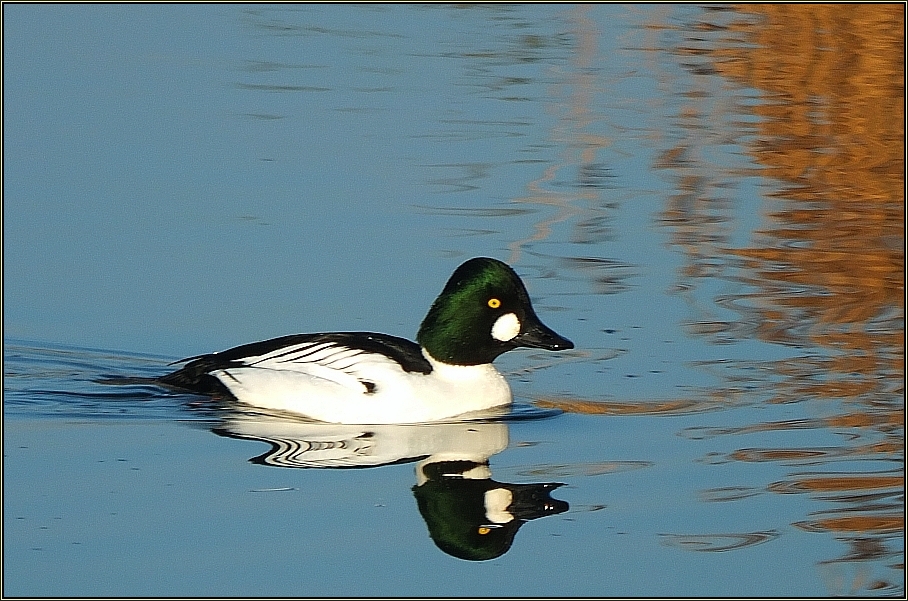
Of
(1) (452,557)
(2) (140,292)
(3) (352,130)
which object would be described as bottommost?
(1) (452,557)

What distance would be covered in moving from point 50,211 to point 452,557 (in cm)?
571

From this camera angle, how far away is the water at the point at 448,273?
6484mm

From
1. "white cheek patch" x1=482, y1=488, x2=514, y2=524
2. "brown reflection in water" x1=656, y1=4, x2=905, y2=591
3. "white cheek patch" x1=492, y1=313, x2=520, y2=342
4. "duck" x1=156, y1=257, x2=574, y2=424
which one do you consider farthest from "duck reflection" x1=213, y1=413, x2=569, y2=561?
"brown reflection in water" x1=656, y1=4, x2=905, y2=591

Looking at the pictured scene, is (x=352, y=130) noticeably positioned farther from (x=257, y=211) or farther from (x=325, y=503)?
(x=325, y=503)

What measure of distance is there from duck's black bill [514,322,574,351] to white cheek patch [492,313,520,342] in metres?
0.04

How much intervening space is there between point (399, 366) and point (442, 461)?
972 mm

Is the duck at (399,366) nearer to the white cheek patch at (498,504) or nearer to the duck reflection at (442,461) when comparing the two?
the duck reflection at (442,461)

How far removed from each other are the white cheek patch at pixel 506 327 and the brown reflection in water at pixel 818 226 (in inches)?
47.4

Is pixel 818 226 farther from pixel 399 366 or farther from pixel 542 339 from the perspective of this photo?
pixel 399 366

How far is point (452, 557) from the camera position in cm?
620

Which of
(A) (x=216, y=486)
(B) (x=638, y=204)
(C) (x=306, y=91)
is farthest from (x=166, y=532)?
(C) (x=306, y=91)

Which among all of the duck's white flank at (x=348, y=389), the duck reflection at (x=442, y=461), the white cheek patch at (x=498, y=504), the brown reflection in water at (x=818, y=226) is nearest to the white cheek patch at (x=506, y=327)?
the duck's white flank at (x=348, y=389)

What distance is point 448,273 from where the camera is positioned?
10188 millimetres

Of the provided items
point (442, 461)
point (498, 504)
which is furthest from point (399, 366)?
point (498, 504)
